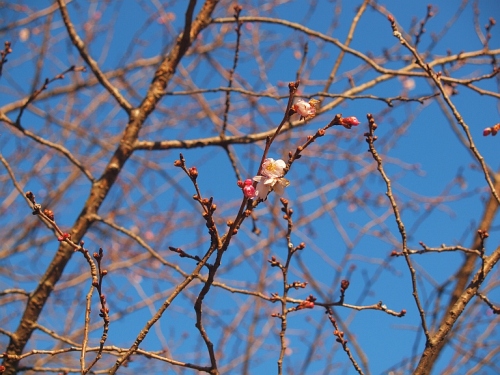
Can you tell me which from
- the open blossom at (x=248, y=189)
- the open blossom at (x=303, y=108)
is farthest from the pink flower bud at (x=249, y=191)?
the open blossom at (x=303, y=108)

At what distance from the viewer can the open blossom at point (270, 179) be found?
3.95 ft

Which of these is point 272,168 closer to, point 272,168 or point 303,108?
point 272,168

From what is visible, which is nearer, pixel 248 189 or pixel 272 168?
pixel 248 189

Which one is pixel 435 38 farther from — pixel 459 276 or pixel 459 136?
pixel 459 276

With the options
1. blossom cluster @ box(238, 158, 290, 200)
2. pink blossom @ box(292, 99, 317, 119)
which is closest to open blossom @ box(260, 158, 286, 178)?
blossom cluster @ box(238, 158, 290, 200)

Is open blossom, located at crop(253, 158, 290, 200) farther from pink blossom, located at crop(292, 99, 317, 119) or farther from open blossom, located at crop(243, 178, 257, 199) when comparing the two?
pink blossom, located at crop(292, 99, 317, 119)

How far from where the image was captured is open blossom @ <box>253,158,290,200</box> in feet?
3.95

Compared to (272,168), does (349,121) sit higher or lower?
higher

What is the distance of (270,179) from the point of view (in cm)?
121

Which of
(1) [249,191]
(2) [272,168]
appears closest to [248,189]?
(1) [249,191]

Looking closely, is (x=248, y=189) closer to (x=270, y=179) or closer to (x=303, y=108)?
(x=270, y=179)

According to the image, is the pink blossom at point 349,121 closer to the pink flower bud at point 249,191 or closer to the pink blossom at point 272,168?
the pink blossom at point 272,168

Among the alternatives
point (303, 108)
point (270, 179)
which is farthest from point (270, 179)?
point (303, 108)

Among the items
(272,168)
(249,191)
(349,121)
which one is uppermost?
(349,121)
